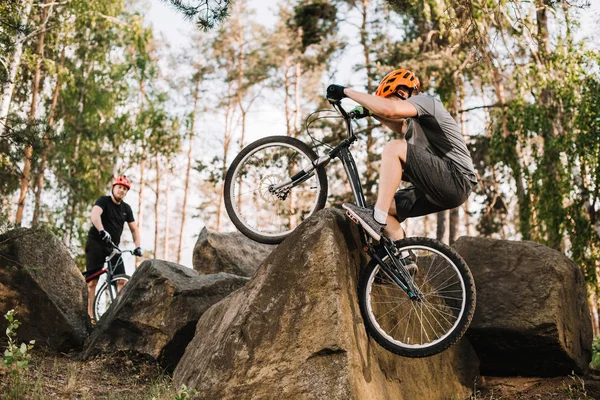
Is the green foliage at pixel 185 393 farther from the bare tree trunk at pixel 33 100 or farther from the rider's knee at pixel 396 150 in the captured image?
the bare tree trunk at pixel 33 100

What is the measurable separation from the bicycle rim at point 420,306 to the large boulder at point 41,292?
156 inches

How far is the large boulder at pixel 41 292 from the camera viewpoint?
669 cm

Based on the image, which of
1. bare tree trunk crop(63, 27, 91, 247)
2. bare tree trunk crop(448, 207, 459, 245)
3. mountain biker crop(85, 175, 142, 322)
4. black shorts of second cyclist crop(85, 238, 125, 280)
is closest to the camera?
mountain biker crop(85, 175, 142, 322)

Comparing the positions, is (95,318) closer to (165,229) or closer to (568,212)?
(568,212)

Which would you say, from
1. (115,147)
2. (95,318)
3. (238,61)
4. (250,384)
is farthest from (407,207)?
(238,61)

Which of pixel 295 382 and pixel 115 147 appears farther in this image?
pixel 115 147

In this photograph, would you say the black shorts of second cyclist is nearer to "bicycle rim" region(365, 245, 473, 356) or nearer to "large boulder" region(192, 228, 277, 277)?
"large boulder" region(192, 228, 277, 277)

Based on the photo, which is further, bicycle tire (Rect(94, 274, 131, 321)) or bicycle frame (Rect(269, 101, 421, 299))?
bicycle tire (Rect(94, 274, 131, 321))

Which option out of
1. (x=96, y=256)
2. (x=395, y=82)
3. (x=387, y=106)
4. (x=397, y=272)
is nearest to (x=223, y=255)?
(x=96, y=256)

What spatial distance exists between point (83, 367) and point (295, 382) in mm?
3057

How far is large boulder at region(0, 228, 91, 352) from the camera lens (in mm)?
6688

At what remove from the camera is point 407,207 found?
15.3 feet

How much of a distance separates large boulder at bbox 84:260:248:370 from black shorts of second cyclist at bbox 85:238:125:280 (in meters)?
1.57

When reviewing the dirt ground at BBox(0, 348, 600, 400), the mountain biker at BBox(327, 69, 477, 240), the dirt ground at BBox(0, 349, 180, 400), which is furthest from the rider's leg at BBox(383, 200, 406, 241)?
the dirt ground at BBox(0, 349, 180, 400)
